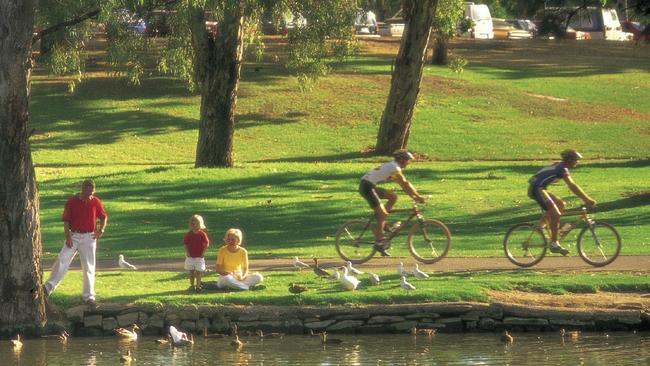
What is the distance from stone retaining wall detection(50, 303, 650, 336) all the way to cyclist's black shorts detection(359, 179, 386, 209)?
3.03 m

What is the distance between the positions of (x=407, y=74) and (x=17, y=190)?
2150 cm

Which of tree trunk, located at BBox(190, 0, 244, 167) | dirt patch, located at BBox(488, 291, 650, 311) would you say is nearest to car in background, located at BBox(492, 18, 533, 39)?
tree trunk, located at BBox(190, 0, 244, 167)

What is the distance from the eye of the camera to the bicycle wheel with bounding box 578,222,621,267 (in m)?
18.8

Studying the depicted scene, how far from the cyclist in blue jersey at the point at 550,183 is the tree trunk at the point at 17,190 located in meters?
6.98

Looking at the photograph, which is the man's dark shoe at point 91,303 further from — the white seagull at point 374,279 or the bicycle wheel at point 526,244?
the bicycle wheel at point 526,244

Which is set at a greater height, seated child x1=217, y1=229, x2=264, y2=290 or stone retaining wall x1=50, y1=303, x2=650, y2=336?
seated child x1=217, y1=229, x2=264, y2=290

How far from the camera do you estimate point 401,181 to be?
714 inches

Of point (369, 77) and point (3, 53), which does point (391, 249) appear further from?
point (369, 77)

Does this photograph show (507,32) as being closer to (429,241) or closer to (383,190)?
(429,241)

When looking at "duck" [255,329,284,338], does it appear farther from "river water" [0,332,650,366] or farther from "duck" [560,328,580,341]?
"duck" [560,328,580,341]

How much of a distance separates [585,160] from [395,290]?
2147 centimetres

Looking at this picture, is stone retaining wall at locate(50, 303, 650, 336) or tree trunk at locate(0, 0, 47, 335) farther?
stone retaining wall at locate(50, 303, 650, 336)

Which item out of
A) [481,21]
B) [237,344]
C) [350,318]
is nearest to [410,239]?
[350,318]

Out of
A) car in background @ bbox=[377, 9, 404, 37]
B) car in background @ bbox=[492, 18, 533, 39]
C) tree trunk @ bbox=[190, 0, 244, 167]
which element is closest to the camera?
tree trunk @ bbox=[190, 0, 244, 167]
